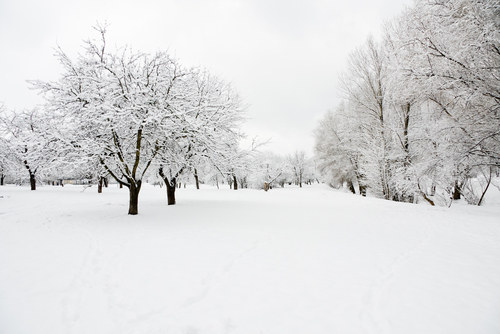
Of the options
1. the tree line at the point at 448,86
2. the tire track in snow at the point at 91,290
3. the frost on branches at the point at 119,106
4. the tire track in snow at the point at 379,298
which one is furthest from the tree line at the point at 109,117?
the tree line at the point at 448,86

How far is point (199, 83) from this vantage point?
13500 mm

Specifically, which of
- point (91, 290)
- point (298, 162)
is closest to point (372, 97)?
point (91, 290)

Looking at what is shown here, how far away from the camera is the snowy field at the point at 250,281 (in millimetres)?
2551

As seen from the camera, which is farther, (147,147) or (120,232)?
(147,147)

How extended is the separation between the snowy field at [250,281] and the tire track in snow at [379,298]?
0.7 inches

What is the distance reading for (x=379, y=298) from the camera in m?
3.01

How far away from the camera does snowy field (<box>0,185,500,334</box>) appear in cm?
255

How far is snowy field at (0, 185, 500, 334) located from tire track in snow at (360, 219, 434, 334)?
0.06ft

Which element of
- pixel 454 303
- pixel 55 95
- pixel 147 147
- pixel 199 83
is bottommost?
pixel 454 303

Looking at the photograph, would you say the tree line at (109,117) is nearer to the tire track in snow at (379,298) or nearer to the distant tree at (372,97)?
the tire track in snow at (379,298)

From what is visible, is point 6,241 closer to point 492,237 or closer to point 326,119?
point 492,237

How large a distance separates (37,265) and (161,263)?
230 cm

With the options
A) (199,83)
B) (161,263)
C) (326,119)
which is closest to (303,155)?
(326,119)

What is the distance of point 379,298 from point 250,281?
1.89 meters
